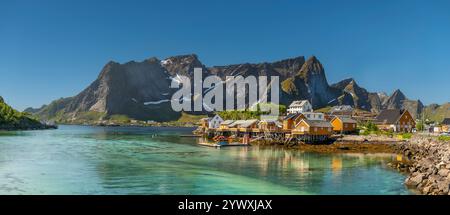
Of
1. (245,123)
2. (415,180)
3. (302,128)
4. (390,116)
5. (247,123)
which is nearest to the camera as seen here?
(415,180)

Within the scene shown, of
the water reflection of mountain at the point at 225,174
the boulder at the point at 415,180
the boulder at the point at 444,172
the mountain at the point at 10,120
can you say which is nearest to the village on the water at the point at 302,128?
the water reflection of mountain at the point at 225,174

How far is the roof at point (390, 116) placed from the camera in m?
101

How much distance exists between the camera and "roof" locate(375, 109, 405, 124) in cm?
10116

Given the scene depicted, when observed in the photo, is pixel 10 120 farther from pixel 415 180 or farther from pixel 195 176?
pixel 415 180

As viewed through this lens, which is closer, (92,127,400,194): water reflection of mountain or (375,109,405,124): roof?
(92,127,400,194): water reflection of mountain

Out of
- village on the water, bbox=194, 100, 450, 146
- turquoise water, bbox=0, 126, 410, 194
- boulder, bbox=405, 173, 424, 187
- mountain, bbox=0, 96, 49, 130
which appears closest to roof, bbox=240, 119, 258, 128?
village on the water, bbox=194, 100, 450, 146

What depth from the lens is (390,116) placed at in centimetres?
10431

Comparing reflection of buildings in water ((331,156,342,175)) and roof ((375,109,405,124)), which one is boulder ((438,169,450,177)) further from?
roof ((375,109,405,124))

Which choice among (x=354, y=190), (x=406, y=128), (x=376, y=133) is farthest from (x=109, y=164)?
(x=406, y=128)

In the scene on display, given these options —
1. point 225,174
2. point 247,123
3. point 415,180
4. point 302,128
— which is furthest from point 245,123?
point 415,180

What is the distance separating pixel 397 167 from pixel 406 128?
203ft

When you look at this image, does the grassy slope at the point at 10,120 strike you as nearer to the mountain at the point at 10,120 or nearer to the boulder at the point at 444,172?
the mountain at the point at 10,120

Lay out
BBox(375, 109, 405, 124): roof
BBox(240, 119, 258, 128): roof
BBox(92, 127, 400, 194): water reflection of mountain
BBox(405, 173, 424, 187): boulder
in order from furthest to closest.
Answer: BBox(240, 119, 258, 128): roof < BBox(375, 109, 405, 124): roof < BBox(92, 127, 400, 194): water reflection of mountain < BBox(405, 173, 424, 187): boulder
